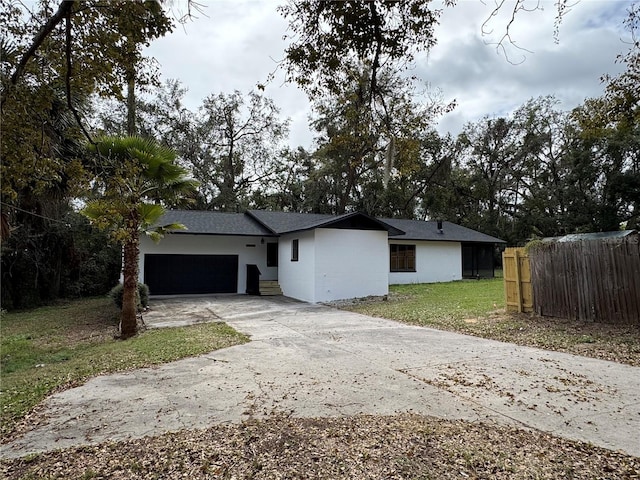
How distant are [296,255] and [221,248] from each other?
3.82 meters

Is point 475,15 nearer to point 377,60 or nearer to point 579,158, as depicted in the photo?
point 377,60

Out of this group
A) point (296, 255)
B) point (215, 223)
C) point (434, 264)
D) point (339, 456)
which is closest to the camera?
point (339, 456)

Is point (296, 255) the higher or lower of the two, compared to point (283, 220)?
lower

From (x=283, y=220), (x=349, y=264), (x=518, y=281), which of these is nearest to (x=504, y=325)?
(x=518, y=281)

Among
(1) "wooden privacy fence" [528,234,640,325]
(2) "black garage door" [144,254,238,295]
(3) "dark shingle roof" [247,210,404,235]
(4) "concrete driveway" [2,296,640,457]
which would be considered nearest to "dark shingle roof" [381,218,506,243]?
(3) "dark shingle roof" [247,210,404,235]

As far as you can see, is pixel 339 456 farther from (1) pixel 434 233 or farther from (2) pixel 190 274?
(1) pixel 434 233

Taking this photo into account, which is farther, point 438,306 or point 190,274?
point 190,274

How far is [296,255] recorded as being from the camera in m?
15.5

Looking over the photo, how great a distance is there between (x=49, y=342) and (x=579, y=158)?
27.9 meters

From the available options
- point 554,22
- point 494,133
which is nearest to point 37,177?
point 554,22

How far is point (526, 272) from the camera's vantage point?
9469 millimetres

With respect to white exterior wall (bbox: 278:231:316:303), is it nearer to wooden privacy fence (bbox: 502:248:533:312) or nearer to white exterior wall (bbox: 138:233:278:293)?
white exterior wall (bbox: 138:233:278:293)

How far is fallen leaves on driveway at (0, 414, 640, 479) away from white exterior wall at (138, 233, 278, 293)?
13753 millimetres

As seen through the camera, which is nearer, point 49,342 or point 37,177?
point 37,177
